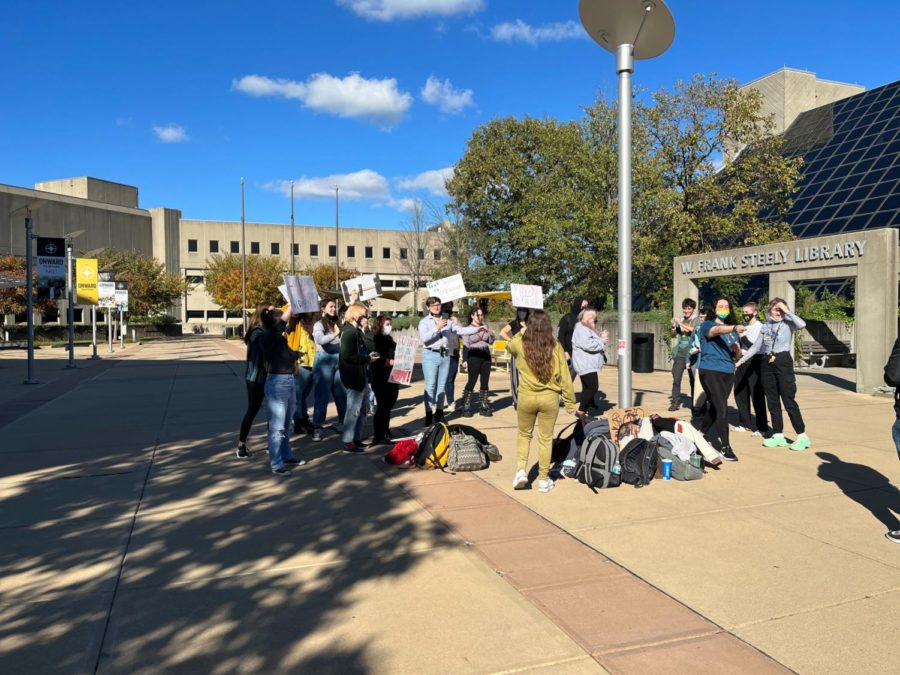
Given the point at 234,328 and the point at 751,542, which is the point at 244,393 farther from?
the point at 234,328

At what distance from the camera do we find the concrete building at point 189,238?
67.3 metres

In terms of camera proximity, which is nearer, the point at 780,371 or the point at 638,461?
the point at 638,461

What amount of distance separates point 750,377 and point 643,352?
32.5 ft

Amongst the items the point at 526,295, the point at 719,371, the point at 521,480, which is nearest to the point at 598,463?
the point at 521,480

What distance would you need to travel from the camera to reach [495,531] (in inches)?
201

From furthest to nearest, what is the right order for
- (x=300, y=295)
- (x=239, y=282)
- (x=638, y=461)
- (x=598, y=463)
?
1. (x=239, y=282)
2. (x=300, y=295)
3. (x=638, y=461)
4. (x=598, y=463)

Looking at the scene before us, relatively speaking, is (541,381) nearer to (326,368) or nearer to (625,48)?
(326,368)

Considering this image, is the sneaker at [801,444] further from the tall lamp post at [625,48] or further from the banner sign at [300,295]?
the banner sign at [300,295]

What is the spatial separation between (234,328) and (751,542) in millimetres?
63421

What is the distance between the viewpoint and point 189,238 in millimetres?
78312

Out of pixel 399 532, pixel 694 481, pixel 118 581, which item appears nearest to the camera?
pixel 118 581

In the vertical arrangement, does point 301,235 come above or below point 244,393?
above

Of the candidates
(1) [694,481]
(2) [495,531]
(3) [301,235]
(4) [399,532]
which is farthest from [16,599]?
(3) [301,235]

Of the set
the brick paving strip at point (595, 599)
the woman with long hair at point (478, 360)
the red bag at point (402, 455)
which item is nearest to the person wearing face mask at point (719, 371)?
the brick paving strip at point (595, 599)
